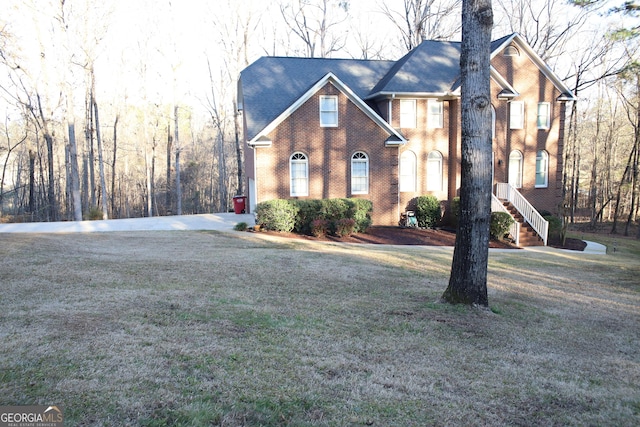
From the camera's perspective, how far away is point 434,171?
21547mm

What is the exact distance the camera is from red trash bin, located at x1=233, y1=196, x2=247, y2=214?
23.7m

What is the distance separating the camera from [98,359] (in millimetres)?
4301

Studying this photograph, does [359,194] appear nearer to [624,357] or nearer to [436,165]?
[436,165]

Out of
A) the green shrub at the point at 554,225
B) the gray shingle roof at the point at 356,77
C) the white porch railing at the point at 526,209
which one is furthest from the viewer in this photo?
the gray shingle roof at the point at 356,77

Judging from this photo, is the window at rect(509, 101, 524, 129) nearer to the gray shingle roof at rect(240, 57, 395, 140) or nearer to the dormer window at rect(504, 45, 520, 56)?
the dormer window at rect(504, 45, 520, 56)

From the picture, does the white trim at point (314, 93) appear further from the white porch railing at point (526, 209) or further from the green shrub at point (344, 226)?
the white porch railing at point (526, 209)

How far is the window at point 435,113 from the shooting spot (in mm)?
21266

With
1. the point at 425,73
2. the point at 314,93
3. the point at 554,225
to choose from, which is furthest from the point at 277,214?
the point at 554,225

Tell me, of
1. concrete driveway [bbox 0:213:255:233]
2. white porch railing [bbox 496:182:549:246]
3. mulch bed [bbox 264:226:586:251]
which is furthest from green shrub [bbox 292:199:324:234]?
white porch railing [bbox 496:182:549:246]

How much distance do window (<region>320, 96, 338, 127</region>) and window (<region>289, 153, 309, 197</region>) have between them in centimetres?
170

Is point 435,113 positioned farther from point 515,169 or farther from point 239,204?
point 239,204

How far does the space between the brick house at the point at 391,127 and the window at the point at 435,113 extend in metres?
0.05

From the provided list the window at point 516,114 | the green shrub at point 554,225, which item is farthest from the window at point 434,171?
the green shrub at point 554,225

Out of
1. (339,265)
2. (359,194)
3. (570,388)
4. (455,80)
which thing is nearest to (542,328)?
(570,388)
